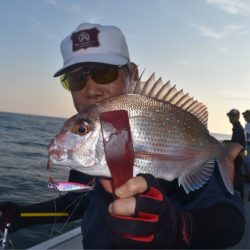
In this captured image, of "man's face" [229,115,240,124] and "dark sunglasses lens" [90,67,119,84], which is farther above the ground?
"man's face" [229,115,240,124]

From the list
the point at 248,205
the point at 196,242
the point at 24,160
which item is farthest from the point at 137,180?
the point at 24,160

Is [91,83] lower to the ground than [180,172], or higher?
higher

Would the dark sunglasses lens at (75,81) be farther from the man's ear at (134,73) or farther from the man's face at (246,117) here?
the man's face at (246,117)

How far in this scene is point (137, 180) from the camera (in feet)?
5.16

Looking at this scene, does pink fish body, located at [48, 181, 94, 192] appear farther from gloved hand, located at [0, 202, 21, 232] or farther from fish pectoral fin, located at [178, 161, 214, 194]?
fish pectoral fin, located at [178, 161, 214, 194]

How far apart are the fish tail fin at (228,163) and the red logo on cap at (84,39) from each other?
4.09 ft

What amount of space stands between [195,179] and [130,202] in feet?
1.64

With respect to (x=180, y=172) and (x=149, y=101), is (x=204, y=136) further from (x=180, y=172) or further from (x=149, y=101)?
(x=149, y=101)

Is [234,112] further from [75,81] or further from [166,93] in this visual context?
[166,93]

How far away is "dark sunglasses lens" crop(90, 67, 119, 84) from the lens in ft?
8.49

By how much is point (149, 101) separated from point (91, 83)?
0.96 metres

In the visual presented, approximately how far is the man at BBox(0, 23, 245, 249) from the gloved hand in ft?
0.08

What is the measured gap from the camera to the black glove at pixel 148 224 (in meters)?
1.57

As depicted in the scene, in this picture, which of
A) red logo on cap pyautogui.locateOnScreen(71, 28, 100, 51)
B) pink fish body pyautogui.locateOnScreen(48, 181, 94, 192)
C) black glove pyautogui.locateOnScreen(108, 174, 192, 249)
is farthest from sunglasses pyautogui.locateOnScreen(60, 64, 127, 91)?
black glove pyautogui.locateOnScreen(108, 174, 192, 249)
